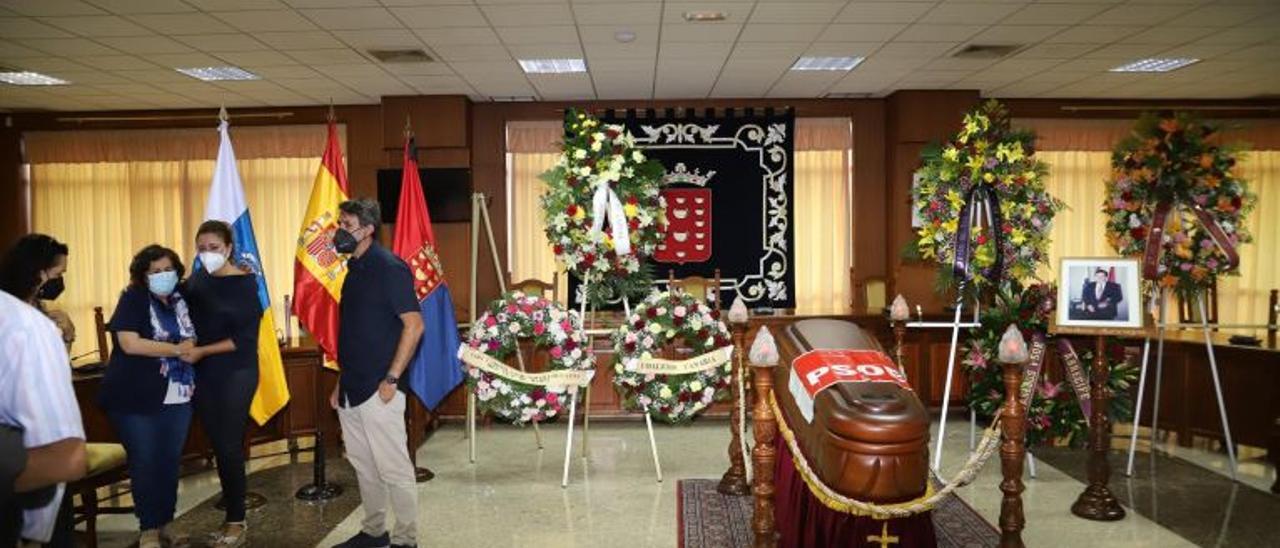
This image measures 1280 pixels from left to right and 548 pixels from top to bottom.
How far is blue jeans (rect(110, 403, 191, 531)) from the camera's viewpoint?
145 inches

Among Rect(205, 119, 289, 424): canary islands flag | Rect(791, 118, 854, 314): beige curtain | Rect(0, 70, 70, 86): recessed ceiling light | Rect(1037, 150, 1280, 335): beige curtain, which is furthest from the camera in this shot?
Rect(1037, 150, 1280, 335): beige curtain

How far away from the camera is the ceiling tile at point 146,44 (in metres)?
6.12

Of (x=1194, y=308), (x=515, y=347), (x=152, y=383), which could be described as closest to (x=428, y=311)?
(x=515, y=347)

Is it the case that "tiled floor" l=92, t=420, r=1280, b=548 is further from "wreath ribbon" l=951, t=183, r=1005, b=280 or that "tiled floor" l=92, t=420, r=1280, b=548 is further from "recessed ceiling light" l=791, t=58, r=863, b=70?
"recessed ceiling light" l=791, t=58, r=863, b=70

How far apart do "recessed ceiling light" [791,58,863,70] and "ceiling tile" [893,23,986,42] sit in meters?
0.85

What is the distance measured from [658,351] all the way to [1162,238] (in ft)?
10.3

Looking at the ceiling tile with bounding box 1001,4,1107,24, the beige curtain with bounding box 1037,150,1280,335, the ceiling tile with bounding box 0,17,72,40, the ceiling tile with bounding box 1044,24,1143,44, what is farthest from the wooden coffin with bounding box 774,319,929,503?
the beige curtain with bounding box 1037,150,1280,335

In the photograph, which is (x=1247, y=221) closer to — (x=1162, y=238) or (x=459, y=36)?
(x=1162, y=238)

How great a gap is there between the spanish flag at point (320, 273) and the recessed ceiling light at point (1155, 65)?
22.2 feet

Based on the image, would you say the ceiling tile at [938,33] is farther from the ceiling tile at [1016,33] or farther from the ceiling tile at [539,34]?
the ceiling tile at [539,34]

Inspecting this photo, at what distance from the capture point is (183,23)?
5.70 meters

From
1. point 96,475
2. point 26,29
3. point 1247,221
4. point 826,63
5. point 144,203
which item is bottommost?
point 96,475

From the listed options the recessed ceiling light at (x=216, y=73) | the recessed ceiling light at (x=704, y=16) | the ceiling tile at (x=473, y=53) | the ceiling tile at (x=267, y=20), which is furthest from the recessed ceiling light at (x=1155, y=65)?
the recessed ceiling light at (x=216, y=73)

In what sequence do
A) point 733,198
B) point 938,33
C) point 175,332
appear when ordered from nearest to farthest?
point 175,332
point 938,33
point 733,198
